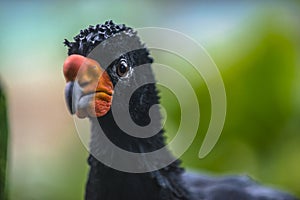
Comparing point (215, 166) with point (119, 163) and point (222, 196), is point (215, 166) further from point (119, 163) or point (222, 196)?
point (119, 163)

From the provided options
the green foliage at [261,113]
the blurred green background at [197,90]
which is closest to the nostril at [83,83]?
the blurred green background at [197,90]

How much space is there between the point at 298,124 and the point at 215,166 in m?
0.28

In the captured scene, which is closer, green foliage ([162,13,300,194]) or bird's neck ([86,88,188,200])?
bird's neck ([86,88,188,200])

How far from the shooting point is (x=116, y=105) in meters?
0.56

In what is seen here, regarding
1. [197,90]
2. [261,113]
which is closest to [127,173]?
[197,90]

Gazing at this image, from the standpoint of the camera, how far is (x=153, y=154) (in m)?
0.65

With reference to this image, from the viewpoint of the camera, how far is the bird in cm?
52

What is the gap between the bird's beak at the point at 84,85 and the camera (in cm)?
51

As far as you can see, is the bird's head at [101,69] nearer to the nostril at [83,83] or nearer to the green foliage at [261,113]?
the nostril at [83,83]

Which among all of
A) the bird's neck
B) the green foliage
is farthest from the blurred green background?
the bird's neck

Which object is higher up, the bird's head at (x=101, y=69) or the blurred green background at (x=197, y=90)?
the blurred green background at (x=197, y=90)

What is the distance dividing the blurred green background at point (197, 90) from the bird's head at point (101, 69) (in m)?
0.30

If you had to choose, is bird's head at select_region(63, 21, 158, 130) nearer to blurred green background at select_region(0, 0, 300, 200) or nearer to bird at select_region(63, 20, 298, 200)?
bird at select_region(63, 20, 298, 200)

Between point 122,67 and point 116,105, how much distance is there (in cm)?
4
